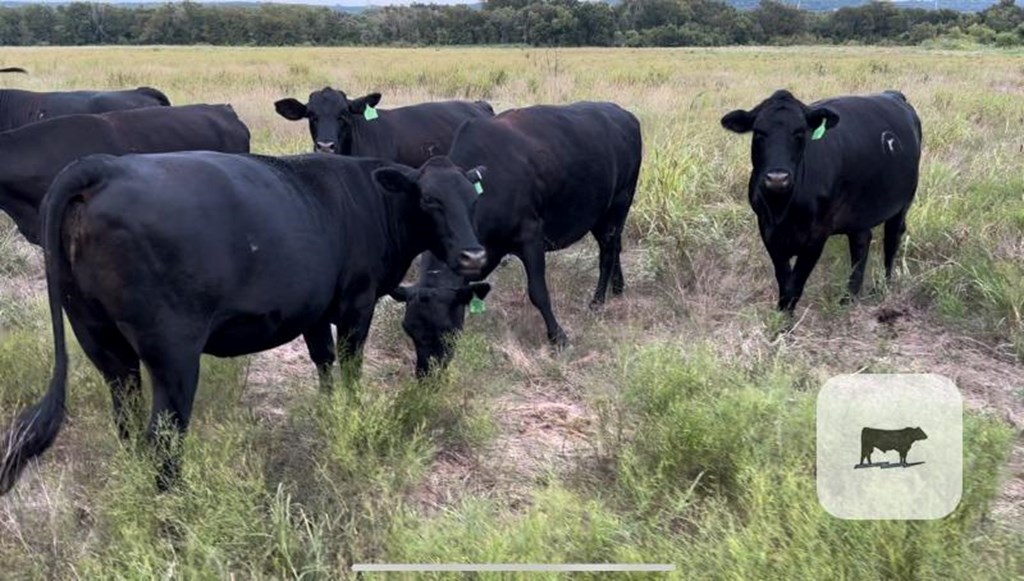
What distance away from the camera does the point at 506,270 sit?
304 inches

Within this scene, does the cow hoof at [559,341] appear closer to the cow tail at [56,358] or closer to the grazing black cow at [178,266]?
the grazing black cow at [178,266]

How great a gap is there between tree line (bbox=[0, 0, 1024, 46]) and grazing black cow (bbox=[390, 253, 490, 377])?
172ft

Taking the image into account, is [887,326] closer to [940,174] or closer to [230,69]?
[940,174]

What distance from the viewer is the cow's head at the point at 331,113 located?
8547mm

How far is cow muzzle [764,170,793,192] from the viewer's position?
584cm

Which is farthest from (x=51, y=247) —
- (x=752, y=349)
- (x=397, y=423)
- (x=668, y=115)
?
(x=668, y=115)

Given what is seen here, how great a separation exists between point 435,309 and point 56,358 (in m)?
2.28

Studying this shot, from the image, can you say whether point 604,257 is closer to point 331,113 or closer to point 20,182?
point 331,113

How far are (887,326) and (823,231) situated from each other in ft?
2.59

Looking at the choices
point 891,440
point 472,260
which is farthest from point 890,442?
point 472,260

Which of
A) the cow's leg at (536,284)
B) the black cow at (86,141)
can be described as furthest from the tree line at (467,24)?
the cow's leg at (536,284)

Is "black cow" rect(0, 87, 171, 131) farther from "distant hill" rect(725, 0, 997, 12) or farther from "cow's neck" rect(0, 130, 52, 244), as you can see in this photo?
"distant hill" rect(725, 0, 997, 12)

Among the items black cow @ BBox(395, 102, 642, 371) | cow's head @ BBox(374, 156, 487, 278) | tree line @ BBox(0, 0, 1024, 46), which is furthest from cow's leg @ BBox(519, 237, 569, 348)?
tree line @ BBox(0, 0, 1024, 46)

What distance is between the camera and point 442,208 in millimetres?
4918
